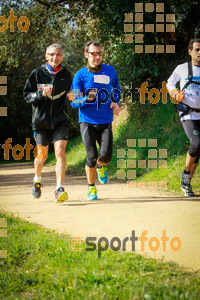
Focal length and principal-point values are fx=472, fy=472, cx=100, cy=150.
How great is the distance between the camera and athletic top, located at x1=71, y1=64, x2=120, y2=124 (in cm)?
731

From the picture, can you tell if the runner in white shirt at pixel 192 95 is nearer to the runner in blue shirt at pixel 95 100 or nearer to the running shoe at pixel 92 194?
the runner in blue shirt at pixel 95 100

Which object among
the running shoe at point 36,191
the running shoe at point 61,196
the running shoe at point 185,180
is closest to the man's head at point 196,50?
the running shoe at point 185,180

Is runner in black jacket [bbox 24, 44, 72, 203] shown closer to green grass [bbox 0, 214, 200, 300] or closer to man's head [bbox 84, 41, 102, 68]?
man's head [bbox 84, 41, 102, 68]

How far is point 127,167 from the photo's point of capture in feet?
39.0

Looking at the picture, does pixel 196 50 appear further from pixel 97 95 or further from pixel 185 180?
pixel 185 180

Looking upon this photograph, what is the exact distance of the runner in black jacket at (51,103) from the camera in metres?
7.14

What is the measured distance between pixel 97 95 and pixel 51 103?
2.39 ft

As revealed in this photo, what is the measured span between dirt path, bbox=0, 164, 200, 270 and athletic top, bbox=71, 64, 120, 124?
1.37m

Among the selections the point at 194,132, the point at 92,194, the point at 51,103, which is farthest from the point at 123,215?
the point at 51,103

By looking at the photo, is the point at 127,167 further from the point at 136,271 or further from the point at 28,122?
the point at 28,122

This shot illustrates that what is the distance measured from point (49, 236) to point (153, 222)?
1.31m

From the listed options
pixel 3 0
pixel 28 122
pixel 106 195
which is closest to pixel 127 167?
pixel 106 195

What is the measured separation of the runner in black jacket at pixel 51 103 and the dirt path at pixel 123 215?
0.51m

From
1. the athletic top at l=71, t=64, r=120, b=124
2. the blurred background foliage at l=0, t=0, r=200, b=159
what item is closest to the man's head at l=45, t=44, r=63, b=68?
the athletic top at l=71, t=64, r=120, b=124
